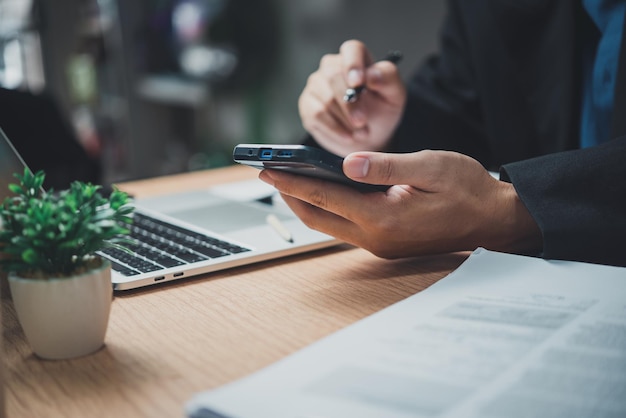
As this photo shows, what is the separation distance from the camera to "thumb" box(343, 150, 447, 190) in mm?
479

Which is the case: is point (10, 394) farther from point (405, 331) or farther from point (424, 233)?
point (424, 233)

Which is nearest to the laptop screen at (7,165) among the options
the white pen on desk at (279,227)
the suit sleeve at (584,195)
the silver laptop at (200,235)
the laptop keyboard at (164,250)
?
the silver laptop at (200,235)

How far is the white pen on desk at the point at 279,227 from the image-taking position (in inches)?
24.8

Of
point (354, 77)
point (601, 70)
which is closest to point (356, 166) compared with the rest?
point (354, 77)

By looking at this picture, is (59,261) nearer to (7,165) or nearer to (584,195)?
(7,165)

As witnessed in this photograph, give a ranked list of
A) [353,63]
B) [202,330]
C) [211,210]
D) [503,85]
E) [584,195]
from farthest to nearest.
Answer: [503,85] < [353,63] < [211,210] < [584,195] < [202,330]

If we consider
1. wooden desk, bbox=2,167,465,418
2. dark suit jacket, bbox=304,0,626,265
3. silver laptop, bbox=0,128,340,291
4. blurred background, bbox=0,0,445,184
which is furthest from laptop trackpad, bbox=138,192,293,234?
blurred background, bbox=0,0,445,184

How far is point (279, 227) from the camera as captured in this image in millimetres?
652

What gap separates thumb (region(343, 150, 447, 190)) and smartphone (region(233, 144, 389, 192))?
14 mm

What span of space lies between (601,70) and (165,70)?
2408mm

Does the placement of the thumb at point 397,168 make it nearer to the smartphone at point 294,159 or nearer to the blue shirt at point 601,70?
the smartphone at point 294,159

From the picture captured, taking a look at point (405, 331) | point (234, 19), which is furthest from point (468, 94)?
point (234, 19)

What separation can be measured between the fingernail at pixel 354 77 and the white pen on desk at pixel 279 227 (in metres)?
0.27

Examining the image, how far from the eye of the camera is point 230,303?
Result: 50 centimetres
